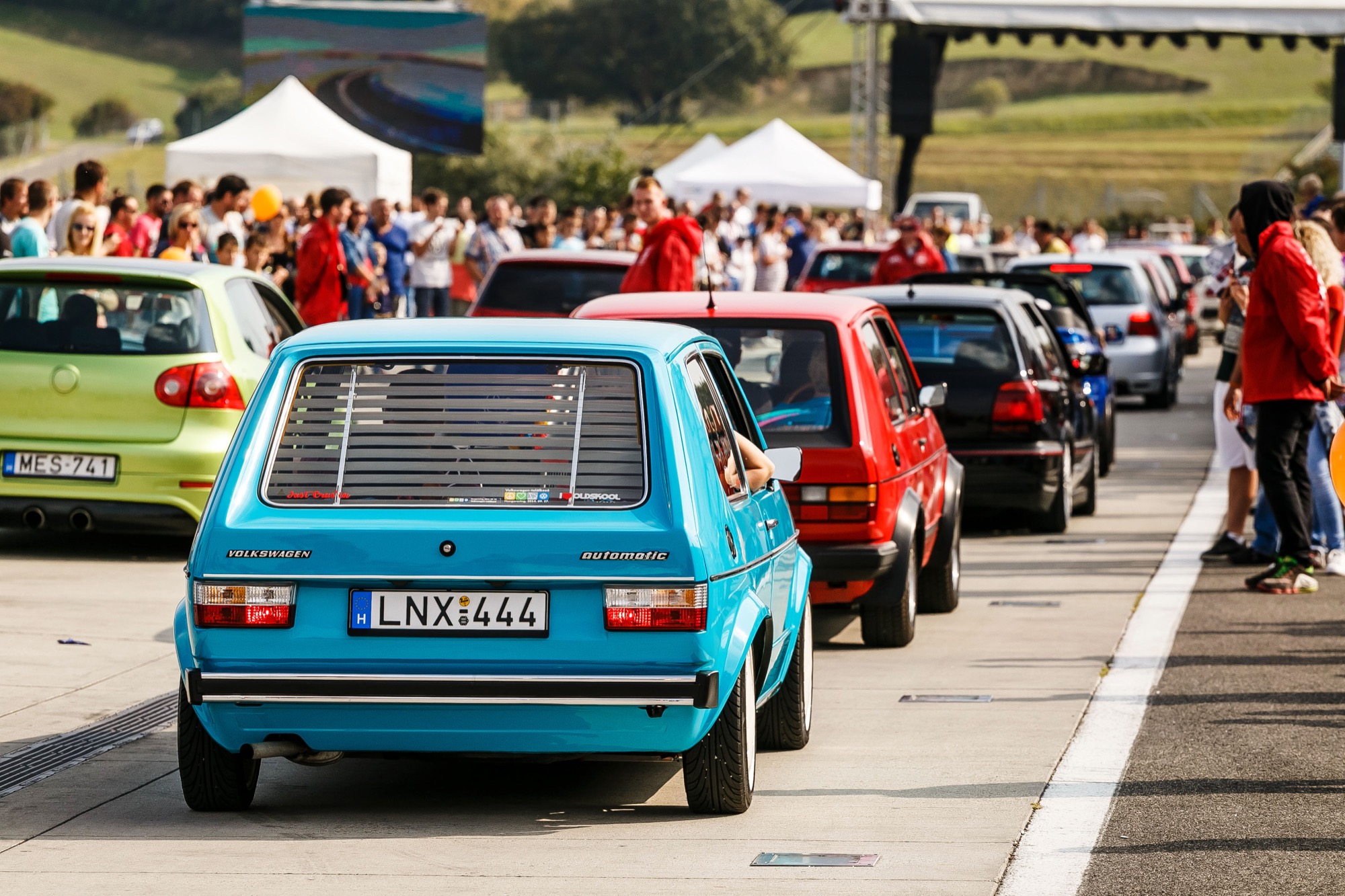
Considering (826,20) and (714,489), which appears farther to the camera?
(826,20)

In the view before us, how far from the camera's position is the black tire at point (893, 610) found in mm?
8984

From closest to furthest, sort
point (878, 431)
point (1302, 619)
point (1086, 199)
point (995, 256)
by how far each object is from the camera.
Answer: point (878, 431) → point (1302, 619) → point (995, 256) → point (1086, 199)

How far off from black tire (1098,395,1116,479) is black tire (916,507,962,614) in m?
6.55

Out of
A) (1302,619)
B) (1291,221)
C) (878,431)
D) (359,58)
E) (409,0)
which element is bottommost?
(1302,619)

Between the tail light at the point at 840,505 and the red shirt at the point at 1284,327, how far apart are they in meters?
2.73

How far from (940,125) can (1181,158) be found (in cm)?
1872

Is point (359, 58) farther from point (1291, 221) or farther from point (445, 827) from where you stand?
point (445, 827)

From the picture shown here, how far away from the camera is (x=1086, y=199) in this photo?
96188mm

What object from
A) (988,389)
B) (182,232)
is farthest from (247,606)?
(182,232)

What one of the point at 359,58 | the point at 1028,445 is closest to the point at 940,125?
the point at 359,58

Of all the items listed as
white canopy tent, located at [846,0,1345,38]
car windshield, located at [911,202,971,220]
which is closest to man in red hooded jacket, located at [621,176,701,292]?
white canopy tent, located at [846,0,1345,38]

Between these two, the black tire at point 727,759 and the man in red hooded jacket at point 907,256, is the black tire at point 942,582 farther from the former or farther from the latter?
the man in red hooded jacket at point 907,256

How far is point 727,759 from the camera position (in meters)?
6.11

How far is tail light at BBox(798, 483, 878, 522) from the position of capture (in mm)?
8766
